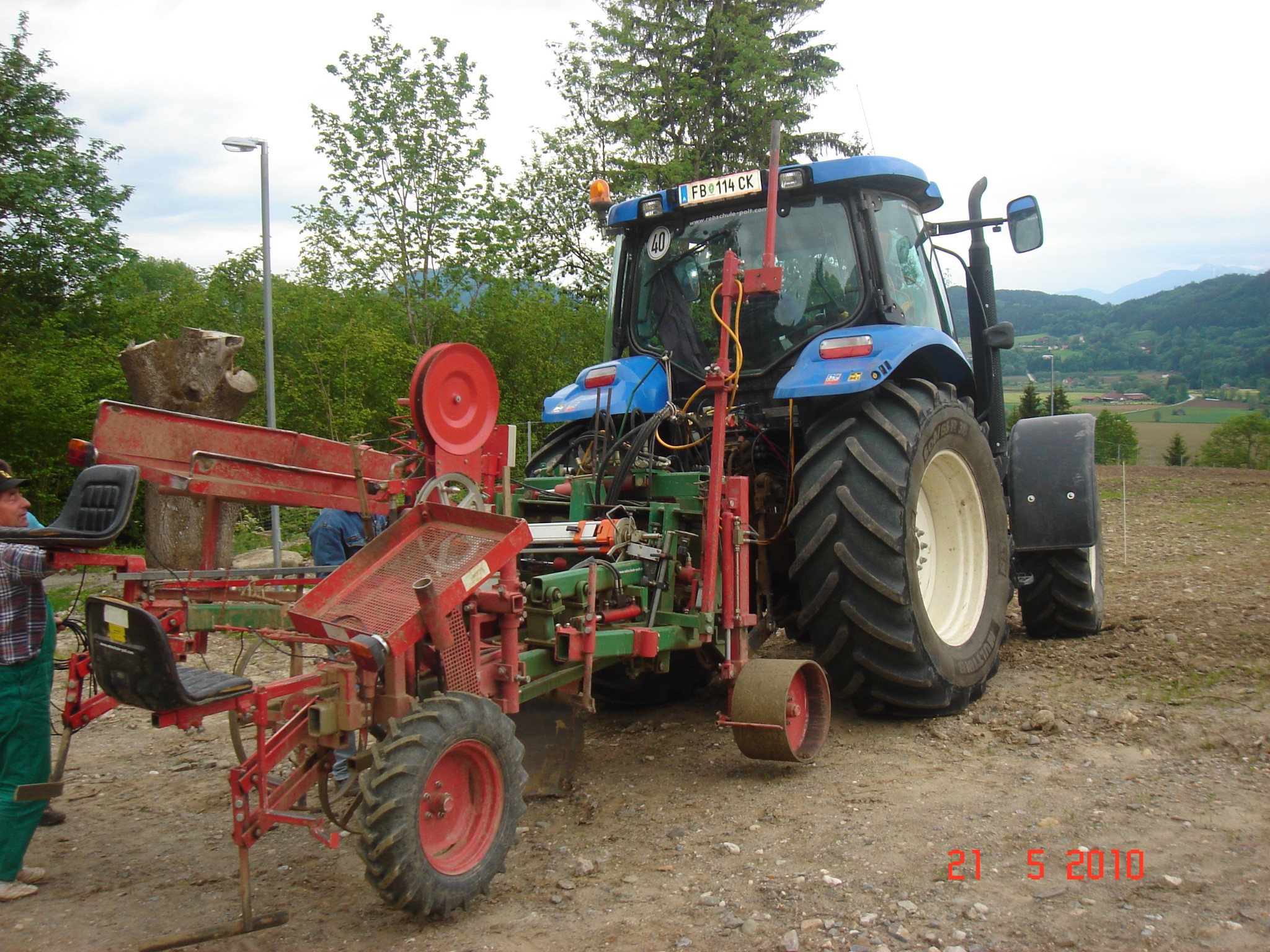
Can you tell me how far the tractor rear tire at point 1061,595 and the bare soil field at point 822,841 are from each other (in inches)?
28.1

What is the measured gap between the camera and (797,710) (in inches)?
162

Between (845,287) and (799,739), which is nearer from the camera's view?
(799,739)

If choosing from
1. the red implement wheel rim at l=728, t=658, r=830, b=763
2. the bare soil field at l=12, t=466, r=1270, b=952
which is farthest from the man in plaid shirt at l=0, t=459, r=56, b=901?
the red implement wheel rim at l=728, t=658, r=830, b=763

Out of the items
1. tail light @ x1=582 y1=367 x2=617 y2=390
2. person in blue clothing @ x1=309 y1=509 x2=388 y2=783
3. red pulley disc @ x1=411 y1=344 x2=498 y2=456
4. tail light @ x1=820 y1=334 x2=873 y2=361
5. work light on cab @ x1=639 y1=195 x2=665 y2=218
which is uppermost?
work light on cab @ x1=639 y1=195 x2=665 y2=218

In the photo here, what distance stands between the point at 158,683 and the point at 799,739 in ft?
8.12

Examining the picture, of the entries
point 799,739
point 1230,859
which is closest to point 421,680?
point 799,739

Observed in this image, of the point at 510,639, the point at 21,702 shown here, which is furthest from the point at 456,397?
the point at 21,702

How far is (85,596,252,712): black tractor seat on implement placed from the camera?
106 inches

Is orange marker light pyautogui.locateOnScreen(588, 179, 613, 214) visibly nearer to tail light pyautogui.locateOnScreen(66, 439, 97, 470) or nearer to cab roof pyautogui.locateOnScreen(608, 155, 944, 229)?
cab roof pyautogui.locateOnScreen(608, 155, 944, 229)

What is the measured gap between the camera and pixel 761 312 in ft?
16.3

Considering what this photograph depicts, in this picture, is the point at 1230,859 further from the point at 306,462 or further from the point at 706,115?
the point at 706,115

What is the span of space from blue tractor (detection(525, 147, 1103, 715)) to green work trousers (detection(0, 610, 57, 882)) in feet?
6.98

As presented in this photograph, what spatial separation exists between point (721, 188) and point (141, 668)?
3473mm

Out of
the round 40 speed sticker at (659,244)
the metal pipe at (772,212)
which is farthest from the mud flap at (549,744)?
the round 40 speed sticker at (659,244)
